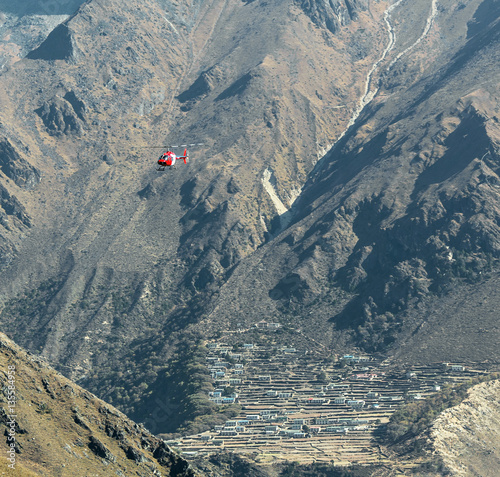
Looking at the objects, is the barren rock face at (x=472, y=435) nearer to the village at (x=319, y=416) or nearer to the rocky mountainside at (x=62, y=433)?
the village at (x=319, y=416)

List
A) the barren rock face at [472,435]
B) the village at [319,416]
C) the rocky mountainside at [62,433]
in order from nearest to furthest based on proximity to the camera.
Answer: the rocky mountainside at [62,433]
the barren rock face at [472,435]
the village at [319,416]

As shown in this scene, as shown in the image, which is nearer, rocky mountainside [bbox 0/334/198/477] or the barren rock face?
rocky mountainside [bbox 0/334/198/477]

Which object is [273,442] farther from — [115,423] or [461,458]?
[115,423]

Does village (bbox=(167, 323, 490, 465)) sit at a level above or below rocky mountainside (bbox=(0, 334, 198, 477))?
below

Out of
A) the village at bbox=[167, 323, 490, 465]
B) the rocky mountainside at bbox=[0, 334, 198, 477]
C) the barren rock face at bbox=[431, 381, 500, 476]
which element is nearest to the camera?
the rocky mountainside at bbox=[0, 334, 198, 477]

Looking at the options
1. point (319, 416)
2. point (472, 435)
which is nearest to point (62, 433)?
point (472, 435)

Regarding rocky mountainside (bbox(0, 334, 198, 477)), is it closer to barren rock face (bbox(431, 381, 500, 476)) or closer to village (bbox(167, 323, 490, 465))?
village (bbox(167, 323, 490, 465))

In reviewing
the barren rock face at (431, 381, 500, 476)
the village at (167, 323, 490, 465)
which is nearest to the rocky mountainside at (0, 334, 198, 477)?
the village at (167, 323, 490, 465)

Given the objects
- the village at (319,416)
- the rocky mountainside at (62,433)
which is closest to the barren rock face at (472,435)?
the village at (319,416)

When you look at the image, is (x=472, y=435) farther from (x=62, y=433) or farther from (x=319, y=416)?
(x=62, y=433)
